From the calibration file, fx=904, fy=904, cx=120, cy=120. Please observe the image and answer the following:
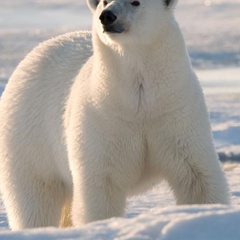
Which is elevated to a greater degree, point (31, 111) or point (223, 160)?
point (31, 111)

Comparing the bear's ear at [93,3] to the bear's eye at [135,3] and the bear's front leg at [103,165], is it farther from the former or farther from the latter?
the bear's front leg at [103,165]

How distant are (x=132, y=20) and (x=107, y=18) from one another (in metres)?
0.17

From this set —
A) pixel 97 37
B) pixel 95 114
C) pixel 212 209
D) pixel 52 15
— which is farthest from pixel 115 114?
pixel 52 15

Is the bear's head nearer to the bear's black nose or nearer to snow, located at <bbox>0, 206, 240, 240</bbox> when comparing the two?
the bear's black nose

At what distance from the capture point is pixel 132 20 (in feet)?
13.4

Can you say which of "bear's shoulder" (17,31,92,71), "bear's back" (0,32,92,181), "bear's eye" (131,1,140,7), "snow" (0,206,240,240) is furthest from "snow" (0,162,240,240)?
"bear's shoulder" (17,31,92,71)

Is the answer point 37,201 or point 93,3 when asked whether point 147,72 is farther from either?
point 37,201

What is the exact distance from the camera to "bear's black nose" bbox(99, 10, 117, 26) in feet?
12.9

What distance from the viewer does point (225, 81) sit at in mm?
10898

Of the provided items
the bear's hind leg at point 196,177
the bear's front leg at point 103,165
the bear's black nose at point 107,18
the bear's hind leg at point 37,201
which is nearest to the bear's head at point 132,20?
the bear's black nose at point 107,18

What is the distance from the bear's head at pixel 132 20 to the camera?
398 cm

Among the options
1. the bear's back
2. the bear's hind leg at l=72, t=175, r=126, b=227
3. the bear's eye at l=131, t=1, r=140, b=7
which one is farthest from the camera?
the bear's back

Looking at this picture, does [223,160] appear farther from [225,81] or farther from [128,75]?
[225,81]

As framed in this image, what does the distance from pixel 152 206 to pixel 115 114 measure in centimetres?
161
